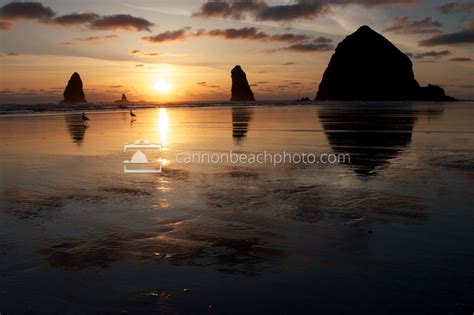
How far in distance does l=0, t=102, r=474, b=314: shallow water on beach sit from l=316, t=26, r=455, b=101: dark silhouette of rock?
174559mm

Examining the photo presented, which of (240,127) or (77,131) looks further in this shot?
(240,127)

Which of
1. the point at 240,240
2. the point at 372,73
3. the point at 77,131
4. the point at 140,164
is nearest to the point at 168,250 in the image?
the point at 240,240

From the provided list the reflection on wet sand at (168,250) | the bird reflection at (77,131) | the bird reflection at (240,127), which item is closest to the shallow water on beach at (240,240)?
the reflection on wet sand at (168,250)

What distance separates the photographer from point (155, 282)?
4793mm

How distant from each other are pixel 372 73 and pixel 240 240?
19189 cm

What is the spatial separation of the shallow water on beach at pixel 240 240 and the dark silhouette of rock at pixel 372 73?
573 feet

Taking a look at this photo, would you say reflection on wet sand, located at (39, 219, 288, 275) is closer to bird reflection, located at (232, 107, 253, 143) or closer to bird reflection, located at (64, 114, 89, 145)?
bird reflection, located at (232, 107, 253, 143)

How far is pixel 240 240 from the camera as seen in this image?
20.3 feet

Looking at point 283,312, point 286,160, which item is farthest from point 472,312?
point 286,160

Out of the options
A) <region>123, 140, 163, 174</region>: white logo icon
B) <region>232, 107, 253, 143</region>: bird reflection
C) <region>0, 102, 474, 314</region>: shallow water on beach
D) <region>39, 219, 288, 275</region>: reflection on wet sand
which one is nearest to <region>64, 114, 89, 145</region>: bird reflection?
<region>123, 140, 163, 174</region>: white logo icon

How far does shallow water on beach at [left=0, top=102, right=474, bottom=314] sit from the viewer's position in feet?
14.5

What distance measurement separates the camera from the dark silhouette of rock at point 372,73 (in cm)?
17725

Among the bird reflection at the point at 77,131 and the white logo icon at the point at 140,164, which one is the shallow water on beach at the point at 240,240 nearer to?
the white logo icon at the point at 140,164

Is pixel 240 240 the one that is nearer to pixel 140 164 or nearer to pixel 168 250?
pixel 168 250
